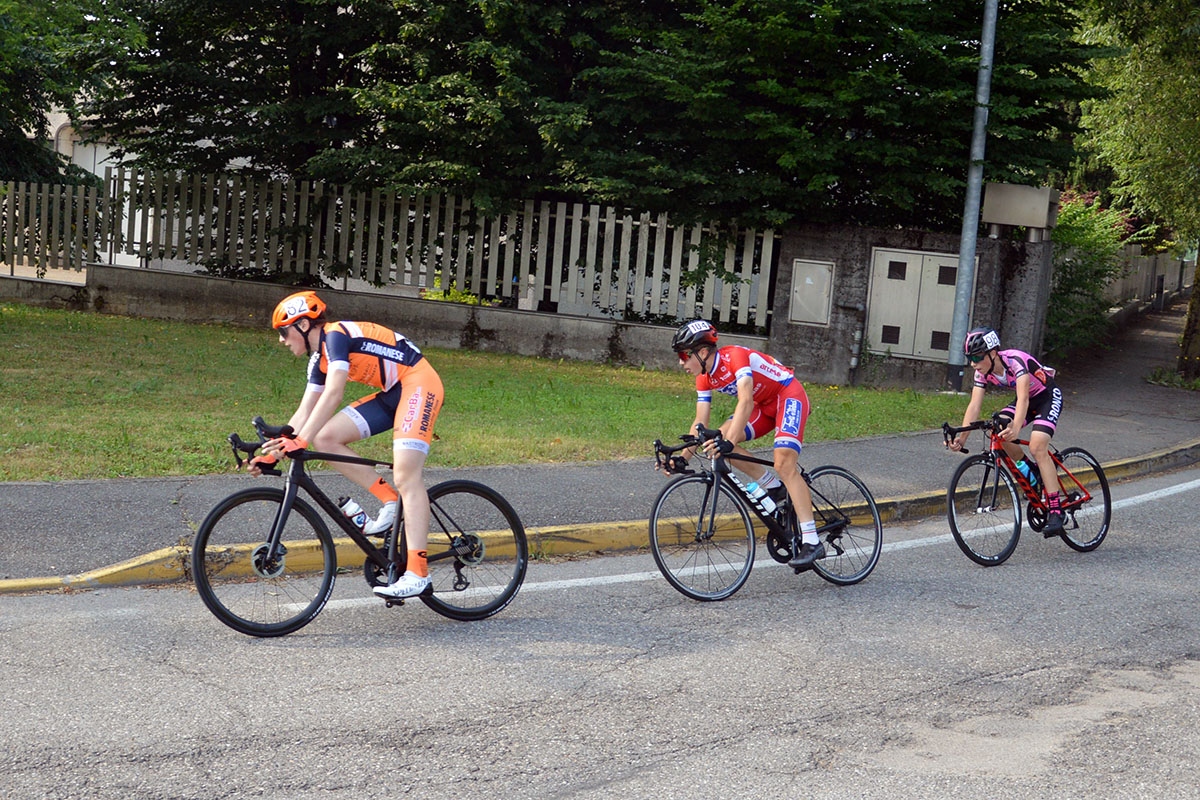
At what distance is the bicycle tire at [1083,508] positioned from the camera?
834 cm

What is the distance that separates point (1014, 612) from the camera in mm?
6652

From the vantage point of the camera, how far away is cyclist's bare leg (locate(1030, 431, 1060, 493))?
8.24 m

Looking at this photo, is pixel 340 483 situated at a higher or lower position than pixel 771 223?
lower

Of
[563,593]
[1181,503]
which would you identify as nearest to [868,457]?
[1181,503]

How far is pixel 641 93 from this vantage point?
1712 cm

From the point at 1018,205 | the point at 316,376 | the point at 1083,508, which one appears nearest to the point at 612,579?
the point at 316,376

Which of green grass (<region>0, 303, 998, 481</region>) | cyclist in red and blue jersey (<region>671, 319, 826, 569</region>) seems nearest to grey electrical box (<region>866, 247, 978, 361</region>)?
green grass (<region>0, 303, 998, 481</region>)

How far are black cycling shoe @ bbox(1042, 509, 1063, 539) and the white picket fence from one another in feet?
32.5

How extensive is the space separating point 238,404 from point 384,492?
6328mm

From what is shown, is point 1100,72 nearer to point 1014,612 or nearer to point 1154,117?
point 1154,117

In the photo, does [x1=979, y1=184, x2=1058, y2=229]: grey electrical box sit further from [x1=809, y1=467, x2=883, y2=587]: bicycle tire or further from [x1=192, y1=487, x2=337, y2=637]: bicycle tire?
[x1=192, y1=487, x2=337, y2=637]: bicycle tire

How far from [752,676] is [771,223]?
512 inches

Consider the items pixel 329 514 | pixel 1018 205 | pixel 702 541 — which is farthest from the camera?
pixel 1018 205

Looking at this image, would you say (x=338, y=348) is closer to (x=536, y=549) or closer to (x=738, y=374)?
(x=738, y=374)
